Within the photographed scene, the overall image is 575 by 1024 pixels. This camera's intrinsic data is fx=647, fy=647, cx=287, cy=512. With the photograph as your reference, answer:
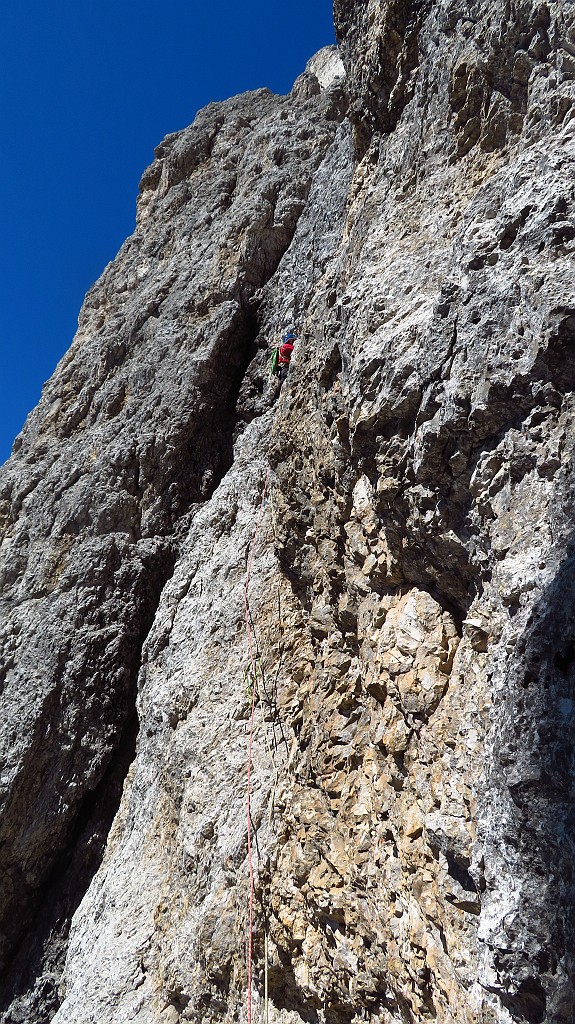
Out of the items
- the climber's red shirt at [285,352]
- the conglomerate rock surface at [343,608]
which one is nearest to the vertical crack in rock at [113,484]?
the conglomerate rock surface at [343,608]

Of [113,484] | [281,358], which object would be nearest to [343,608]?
[281,358]

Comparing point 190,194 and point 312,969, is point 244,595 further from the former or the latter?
point 190,194

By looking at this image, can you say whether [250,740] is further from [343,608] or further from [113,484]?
[113,484]

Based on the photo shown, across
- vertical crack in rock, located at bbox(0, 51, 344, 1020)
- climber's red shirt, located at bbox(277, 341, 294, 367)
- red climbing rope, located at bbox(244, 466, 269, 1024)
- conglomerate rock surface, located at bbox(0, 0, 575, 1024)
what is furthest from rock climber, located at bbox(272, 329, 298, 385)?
red climbing rope, located at bbox(244, 466, 269, 1024)

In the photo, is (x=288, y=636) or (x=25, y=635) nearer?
(x=288, y=636)

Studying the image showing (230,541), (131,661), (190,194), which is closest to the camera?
(230,541)

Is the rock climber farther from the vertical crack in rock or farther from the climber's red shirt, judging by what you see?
the vertical crack in rock

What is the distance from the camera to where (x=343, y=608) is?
477cm

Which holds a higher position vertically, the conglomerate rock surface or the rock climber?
the rock climber

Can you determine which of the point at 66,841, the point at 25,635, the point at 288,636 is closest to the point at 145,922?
the point at 66,841

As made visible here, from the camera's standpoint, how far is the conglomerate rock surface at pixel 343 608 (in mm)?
2805

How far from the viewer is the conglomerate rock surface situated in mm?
2805

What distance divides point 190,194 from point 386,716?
1210 cm

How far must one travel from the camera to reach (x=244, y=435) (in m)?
8.67
